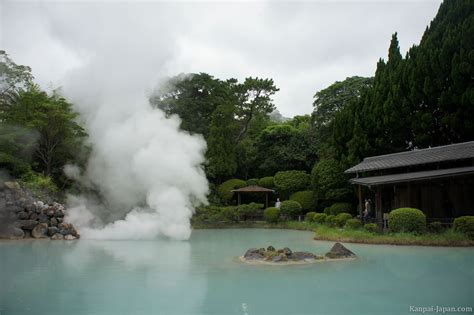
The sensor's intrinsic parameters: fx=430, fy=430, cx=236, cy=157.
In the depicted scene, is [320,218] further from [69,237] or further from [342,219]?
[69,237]

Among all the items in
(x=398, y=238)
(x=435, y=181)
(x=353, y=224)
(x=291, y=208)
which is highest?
(x=435, y=181)

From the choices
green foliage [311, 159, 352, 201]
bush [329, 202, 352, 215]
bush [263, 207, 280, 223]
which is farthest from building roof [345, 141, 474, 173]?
Result: bush [263, 207, 280, 223]

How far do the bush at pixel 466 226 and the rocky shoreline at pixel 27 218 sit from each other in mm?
18338

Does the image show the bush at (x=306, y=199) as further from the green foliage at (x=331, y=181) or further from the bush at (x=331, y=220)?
the bush at (x=331, y=220)

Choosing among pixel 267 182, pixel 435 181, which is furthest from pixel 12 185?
pixel 435 181

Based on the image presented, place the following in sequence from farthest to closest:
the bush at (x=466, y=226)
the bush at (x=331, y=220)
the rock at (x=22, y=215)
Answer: the bush at (x=331, y=220) < the rock at (x=22, y=215) < the bush at (x=466, y=226)

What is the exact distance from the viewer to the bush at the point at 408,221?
1827 cm

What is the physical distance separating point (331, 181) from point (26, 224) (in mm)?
18777

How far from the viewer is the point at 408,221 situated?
18.4m

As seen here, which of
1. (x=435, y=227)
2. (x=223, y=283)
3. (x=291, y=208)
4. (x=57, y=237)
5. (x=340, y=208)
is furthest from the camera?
(x=291, y=208)

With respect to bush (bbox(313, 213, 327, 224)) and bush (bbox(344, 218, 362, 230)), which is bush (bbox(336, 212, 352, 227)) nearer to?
bush (bbox(344, 218, 362, 230))

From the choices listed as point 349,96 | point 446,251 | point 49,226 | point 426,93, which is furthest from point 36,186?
point 349,96

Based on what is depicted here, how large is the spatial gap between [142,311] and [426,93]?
21985mm

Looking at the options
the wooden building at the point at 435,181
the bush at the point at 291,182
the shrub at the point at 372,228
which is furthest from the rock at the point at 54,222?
the bush at the point at 291,182
